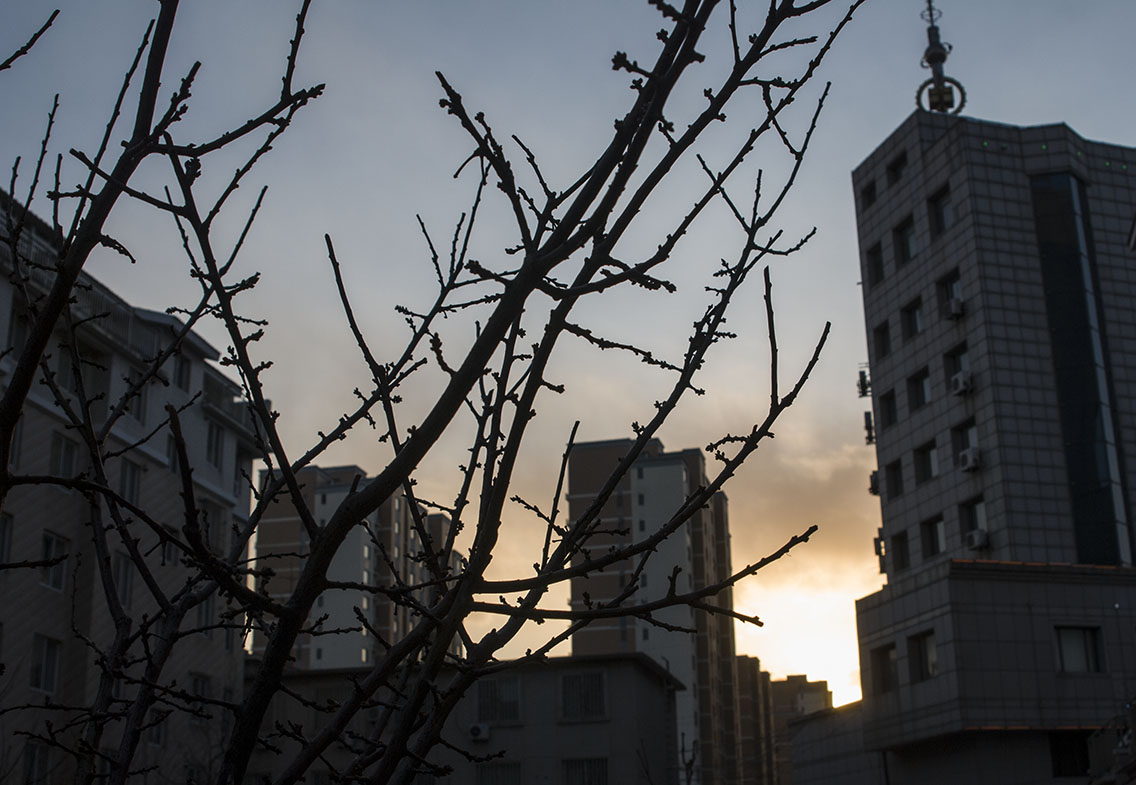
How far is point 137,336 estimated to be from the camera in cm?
3712

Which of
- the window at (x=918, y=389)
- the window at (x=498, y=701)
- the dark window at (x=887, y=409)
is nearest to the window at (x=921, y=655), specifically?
the window at (x=918, y=389)

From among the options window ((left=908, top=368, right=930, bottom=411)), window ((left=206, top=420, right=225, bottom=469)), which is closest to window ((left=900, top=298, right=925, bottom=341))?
window ((left=908, top=368, right=930, bottom=411))

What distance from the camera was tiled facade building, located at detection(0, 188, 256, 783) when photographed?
29156mm

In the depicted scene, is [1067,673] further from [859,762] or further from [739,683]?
[739,683]

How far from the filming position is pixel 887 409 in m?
43.2

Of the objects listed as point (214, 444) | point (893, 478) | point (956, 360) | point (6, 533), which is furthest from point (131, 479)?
point (956, 360)

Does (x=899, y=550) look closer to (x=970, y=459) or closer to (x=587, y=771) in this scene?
(x=970, y=459)

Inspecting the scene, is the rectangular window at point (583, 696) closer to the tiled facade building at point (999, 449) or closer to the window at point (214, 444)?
the tiled facade building at point (999, 449)

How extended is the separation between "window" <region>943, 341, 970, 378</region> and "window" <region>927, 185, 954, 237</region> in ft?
14.2

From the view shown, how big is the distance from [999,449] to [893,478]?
18.8 ft

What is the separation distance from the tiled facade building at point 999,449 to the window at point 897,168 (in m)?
0.08

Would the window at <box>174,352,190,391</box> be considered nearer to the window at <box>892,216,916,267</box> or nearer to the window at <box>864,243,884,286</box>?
the window at <box>864,243,884,286</box>

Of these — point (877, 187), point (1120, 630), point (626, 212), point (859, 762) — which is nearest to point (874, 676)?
point (859, 762)

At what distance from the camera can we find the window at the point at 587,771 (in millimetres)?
41344
